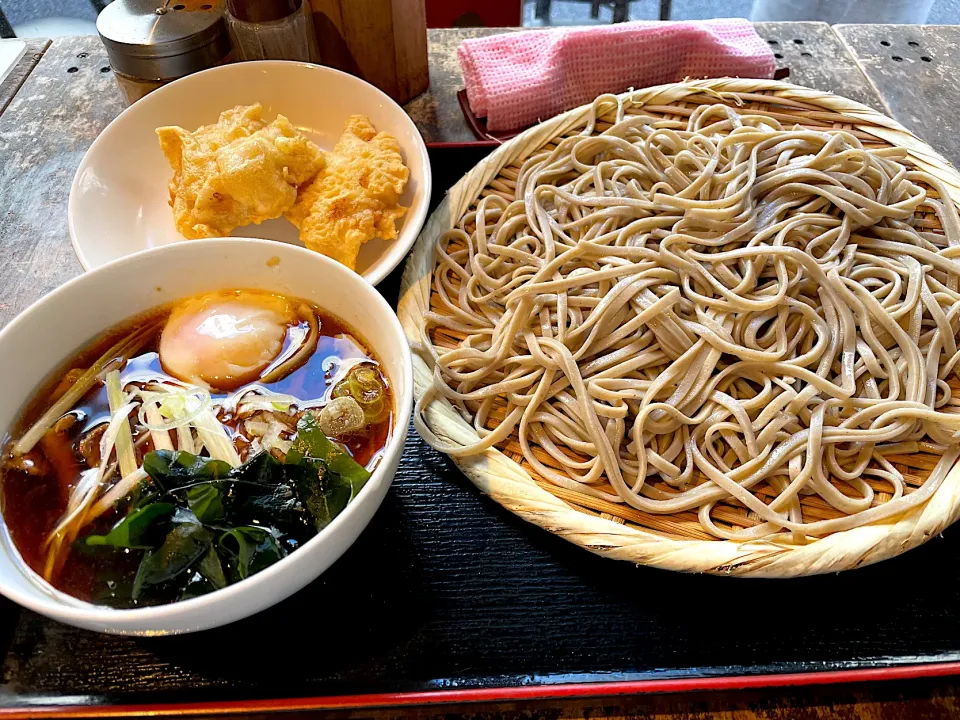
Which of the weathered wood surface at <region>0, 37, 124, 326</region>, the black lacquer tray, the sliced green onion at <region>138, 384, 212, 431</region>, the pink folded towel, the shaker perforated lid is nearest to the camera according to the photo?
the black lacquer tray

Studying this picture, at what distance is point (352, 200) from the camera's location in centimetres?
180

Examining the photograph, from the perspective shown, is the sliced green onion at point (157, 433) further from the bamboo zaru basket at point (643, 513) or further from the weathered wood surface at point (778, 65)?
the weathered wood surface at point (778, 65)

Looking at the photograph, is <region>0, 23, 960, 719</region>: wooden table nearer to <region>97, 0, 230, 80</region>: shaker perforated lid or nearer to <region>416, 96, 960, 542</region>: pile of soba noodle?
<region>97, 0, 230, 80</region>: shaker perforated lid

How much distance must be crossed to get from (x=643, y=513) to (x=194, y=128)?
189 cm

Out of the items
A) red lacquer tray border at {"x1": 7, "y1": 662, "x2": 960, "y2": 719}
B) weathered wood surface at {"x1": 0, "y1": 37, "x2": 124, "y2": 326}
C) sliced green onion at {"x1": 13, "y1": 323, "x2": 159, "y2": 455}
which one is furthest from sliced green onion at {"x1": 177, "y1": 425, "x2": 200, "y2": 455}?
weathered wood surface at {"x1": 0, "y1": 37, "x2": 124, "y2": 326}

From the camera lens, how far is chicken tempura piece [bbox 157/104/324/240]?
1.77 metres

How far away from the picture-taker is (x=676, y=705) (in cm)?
127

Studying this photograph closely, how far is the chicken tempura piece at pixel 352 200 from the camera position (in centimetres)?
178

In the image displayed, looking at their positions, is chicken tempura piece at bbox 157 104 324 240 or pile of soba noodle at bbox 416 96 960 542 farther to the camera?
chicken tempura piece at bbox 157 104 324 240

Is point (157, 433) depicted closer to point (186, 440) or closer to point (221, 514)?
point (186, 440)

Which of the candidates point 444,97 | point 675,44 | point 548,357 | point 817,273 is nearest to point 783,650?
point 548,357

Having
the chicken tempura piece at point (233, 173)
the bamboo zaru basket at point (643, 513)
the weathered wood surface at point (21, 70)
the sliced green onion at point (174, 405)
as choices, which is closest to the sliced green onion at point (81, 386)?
the sliced green onion at point (174, 405)

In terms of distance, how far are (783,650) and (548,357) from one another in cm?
80

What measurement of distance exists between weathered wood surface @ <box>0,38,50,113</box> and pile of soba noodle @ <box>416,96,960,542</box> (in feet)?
6.99
